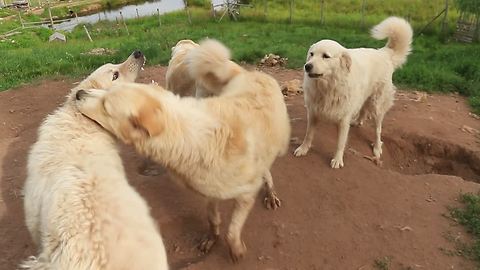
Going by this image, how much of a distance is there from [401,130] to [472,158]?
44.4 inches

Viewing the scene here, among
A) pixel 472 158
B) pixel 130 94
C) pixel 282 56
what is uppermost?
pixel 130 94

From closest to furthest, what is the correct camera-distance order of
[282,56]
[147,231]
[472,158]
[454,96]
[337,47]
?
[147,231] < [337,47] < [472,158] < [454,96] < [282,56]

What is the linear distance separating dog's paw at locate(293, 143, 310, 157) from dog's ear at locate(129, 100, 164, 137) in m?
2.99

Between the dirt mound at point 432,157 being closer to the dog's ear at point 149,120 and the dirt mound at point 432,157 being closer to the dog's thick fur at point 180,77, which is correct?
the dog's thick fur at point 180,77

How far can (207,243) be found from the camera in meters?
4.11

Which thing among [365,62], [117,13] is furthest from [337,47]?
[117,13]

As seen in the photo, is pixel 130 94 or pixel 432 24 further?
pixel 432 24

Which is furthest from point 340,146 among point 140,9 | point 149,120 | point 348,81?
point 140,9

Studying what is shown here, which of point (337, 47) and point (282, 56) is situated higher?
point (337, 47)

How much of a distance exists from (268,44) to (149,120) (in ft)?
33.8

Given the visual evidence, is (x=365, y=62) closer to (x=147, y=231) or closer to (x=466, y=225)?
(x=466, y=225)

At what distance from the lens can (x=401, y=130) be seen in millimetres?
6785

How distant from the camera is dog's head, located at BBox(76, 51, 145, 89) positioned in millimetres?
3560

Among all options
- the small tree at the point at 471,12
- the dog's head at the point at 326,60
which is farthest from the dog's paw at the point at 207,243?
the small tree at the point at 471,12
